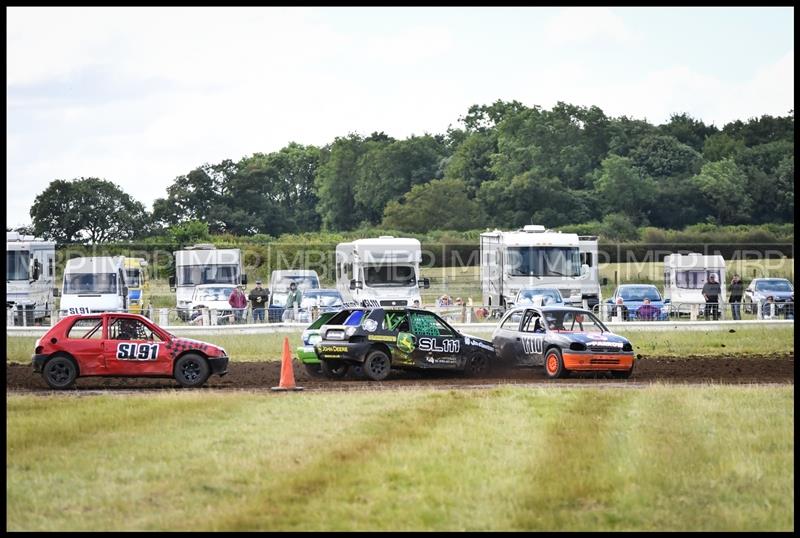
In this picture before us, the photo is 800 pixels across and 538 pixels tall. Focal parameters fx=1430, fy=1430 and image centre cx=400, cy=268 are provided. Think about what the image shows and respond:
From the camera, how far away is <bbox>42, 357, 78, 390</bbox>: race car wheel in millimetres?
23000

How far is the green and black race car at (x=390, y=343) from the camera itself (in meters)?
24.7

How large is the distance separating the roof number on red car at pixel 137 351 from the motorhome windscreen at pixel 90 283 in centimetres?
2192

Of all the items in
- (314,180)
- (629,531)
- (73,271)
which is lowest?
(629,531)

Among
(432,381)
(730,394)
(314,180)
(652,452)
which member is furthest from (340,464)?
(314,180)

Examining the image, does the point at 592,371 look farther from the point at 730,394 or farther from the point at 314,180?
the point at 314,180

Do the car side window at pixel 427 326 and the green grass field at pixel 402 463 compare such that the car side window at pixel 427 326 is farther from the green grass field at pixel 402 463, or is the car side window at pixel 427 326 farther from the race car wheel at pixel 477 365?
the green grass field at pixel 402 463

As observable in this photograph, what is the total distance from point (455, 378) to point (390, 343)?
163 centimetres

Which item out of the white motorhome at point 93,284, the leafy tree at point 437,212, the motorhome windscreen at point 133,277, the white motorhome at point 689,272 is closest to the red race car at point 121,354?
the white motorhome at point 93,284

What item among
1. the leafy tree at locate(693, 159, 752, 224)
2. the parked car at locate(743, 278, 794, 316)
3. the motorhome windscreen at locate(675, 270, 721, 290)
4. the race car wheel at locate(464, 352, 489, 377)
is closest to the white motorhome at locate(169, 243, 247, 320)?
the motorhome windscreen at locate(675, 270, 721, 290)

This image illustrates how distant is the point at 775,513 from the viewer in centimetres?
1169

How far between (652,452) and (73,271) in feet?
107

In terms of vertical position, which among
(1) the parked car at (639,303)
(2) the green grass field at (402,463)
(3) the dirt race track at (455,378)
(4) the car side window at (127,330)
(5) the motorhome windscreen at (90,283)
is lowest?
(2) the green grass field at (402,463)

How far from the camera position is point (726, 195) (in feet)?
309

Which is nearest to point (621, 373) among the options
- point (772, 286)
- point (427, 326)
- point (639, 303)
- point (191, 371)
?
point (427, 326)
